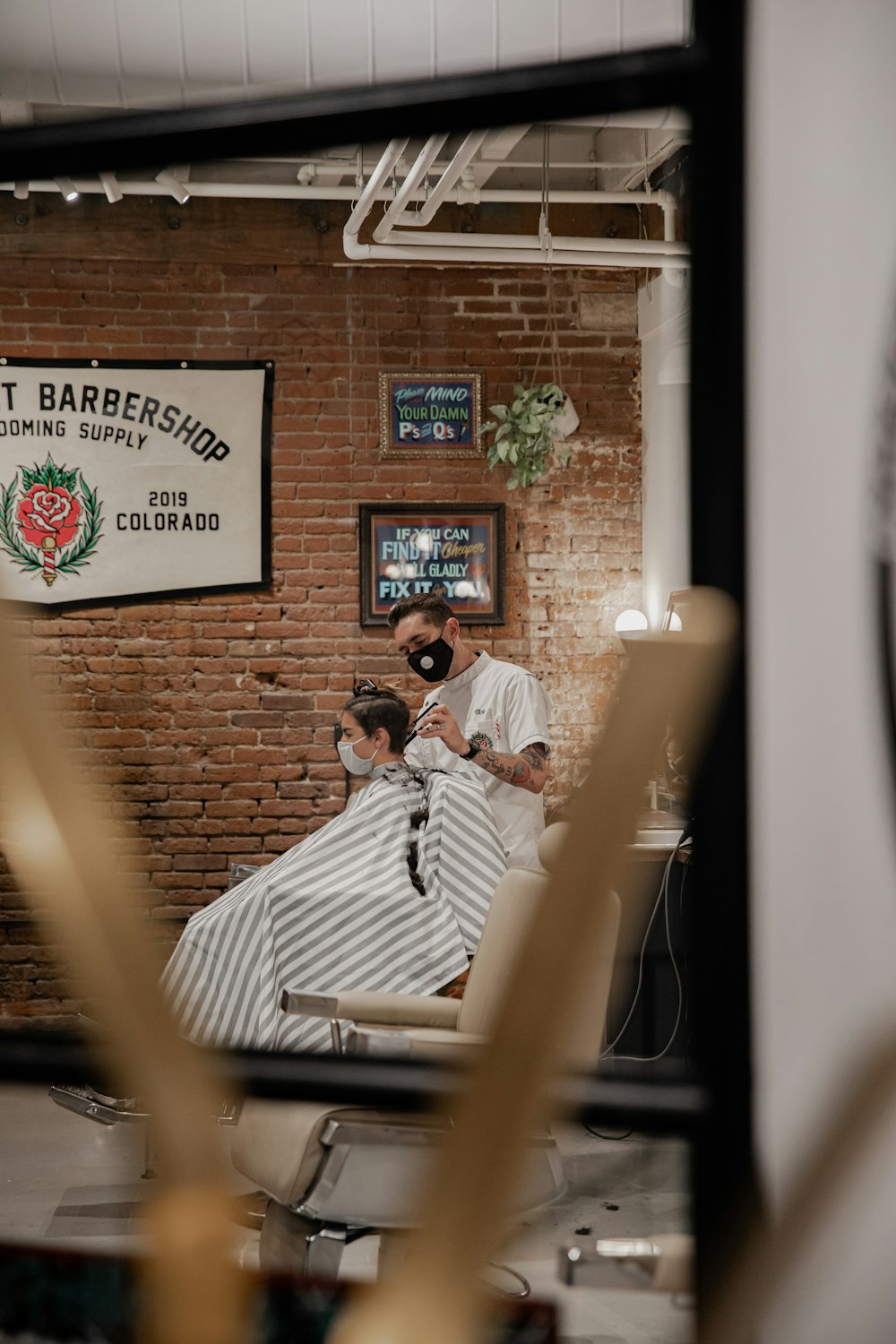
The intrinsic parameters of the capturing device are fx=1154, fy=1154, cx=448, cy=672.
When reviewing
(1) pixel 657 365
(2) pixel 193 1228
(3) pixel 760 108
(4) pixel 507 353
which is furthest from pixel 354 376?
(2) pixel 193 1228

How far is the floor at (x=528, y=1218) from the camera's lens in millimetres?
2564

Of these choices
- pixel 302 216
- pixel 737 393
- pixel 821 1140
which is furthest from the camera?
pixel 302 216

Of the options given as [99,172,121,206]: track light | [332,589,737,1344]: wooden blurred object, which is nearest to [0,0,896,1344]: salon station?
[332,589,737,1344]: wooden blurred object

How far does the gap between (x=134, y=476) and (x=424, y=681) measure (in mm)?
1599

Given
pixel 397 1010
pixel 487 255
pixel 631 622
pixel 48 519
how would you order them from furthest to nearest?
1. pixel 48 519
2. pixel 631 622
3. pixel 487 255
4. pixel 397 1010

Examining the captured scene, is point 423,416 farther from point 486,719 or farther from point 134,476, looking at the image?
point 486,719

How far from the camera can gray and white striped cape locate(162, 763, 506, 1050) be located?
11.3 ft

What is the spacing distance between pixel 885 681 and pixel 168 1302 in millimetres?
725

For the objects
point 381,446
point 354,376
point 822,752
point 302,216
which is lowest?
point 822,752

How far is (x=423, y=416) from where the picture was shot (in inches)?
206

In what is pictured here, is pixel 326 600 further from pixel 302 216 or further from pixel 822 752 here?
pixel 822 752

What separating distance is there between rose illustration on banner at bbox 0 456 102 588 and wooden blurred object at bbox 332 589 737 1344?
4963 mm

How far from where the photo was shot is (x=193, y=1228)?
1.69ft

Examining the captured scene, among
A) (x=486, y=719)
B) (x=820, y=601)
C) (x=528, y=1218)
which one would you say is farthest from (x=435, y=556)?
(x=820, y=601)
